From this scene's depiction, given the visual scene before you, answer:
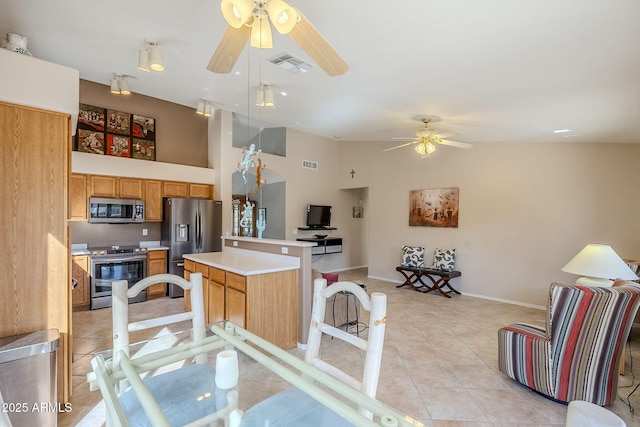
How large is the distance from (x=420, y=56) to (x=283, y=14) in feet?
5.53

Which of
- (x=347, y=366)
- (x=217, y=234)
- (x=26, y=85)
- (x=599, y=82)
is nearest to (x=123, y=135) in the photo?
(x=217, y=234)

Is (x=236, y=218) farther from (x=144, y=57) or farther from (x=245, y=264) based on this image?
(x=144, y=57)

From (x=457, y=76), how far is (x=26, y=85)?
11.7 ft

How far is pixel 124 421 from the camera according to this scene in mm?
1111

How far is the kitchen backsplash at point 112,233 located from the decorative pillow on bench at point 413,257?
482cm

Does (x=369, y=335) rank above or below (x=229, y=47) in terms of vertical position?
below

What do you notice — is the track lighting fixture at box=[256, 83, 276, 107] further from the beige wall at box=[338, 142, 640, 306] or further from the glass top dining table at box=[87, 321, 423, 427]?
the beige wall at box=[338, 142, 640, 306]

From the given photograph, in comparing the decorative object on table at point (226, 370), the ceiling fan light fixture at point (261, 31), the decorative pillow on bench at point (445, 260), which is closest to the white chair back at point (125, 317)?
the decorative object on table at point (226, 370)

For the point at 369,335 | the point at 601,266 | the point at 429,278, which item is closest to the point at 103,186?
the point at 369,335

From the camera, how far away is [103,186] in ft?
16.0

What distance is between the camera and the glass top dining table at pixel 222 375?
3.85ft

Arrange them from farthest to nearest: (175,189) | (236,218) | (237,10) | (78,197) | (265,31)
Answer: (236,218) < (175,189) < (78,197) < (265,31) < (237,10)

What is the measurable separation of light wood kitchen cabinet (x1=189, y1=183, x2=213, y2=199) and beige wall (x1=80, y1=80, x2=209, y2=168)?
1.71 feet

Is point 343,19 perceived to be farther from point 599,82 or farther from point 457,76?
point 599,82
